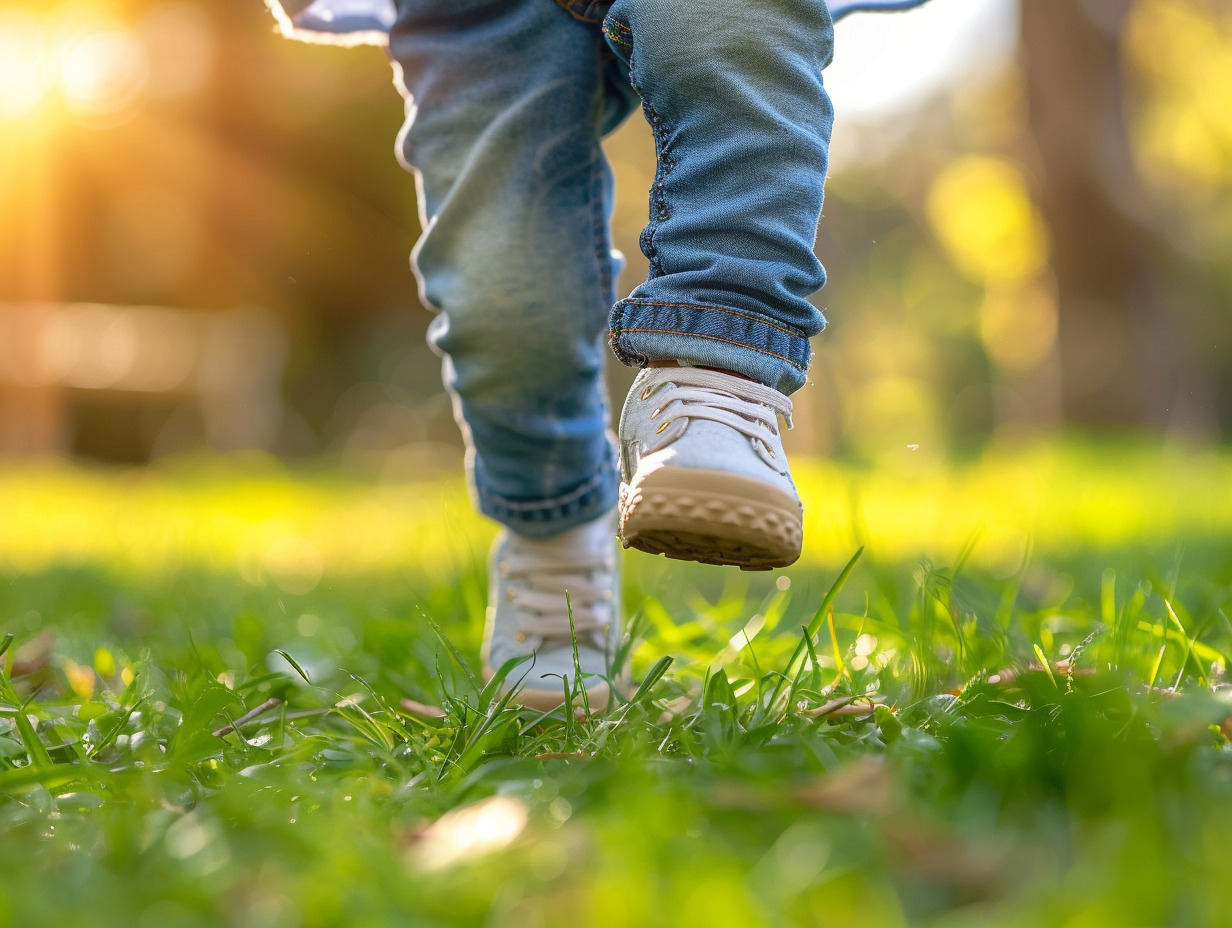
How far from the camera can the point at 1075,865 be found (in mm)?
680

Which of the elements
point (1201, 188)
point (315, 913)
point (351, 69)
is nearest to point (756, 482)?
point (315, 913)

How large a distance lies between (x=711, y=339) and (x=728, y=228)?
0.11 meters

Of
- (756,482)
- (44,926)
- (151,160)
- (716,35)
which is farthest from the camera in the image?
(151,160)

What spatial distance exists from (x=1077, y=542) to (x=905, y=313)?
32931mm

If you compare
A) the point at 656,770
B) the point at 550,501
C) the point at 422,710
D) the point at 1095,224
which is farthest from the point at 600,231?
the point at 1095,224

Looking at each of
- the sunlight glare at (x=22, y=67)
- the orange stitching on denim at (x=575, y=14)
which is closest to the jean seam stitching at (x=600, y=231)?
the orange stitching on denim at (x=575, y=14)

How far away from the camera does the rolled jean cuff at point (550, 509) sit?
156cm

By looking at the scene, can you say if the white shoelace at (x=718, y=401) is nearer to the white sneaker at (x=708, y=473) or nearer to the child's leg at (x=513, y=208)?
the white sneaker at (x=708, y=473)

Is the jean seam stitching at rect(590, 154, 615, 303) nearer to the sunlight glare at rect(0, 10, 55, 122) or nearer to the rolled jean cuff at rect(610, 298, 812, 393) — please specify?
the rolled jean cuff at rect(610, 298, 812, 393)

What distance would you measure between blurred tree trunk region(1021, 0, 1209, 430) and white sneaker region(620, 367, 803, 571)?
23.8 ft

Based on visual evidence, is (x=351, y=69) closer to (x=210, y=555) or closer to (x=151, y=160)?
(x=151, y=160)

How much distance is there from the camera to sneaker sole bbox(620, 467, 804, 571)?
1026mm

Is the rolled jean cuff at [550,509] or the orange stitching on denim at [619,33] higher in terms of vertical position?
the orange stitching on denim at [619,33]

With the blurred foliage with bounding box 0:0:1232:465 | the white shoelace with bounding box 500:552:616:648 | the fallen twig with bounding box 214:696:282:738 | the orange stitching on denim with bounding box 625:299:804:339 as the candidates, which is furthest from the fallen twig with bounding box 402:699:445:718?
the blurred foliage with bounding box 0:0:1232:465
